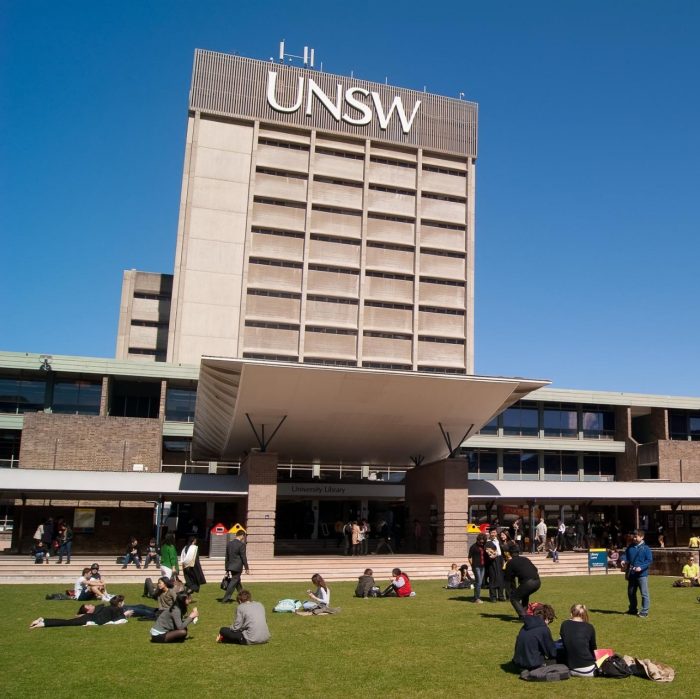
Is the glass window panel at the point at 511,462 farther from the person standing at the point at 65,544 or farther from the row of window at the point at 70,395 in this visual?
the person standing at the point at 65,544

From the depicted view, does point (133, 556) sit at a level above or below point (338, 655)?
above

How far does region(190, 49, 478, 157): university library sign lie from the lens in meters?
74.4

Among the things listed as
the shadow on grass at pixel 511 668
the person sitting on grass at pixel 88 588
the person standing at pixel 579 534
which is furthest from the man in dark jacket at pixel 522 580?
the person standing at pixel 579 534

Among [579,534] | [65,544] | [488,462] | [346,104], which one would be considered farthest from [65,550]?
[346,104]

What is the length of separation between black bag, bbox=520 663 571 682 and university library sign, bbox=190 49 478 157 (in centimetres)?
7000

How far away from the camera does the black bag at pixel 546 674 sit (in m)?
9.81

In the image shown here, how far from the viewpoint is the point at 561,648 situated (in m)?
10.5

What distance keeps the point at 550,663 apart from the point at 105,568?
63.3 ft

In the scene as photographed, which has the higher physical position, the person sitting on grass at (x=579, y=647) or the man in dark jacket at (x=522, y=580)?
the man in dark jacket at (x=522, y=580)

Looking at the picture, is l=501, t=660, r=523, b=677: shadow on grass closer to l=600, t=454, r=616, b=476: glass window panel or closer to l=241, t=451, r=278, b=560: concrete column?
l=241, t=451, r=278, b=560: concrete column

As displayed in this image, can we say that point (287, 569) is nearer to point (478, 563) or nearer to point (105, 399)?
point (478, 563)

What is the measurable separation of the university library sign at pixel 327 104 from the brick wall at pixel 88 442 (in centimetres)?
4001

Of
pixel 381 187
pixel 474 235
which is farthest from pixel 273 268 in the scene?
pixel 474 235

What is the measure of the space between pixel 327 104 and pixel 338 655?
2802 inches
